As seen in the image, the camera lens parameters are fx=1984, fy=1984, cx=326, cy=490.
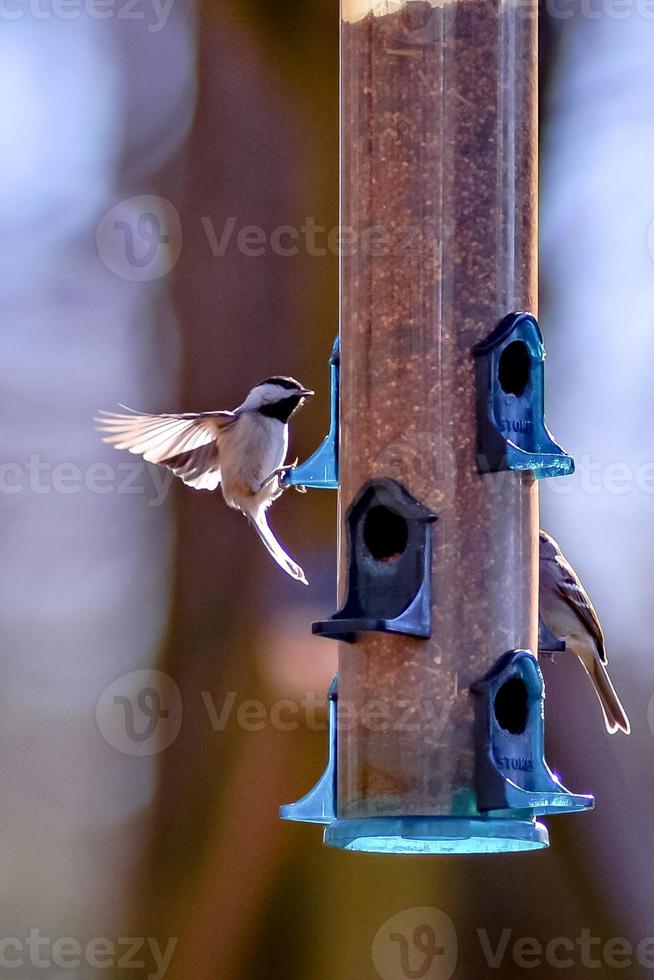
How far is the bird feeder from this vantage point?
488 centimetres

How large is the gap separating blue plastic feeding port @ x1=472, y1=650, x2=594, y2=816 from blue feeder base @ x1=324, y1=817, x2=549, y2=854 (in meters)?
0.04

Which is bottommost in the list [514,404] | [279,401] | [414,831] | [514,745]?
[414,831]

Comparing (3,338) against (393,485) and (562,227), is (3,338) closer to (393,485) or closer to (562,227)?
(562,227)

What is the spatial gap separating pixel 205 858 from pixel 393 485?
3701 millimetres

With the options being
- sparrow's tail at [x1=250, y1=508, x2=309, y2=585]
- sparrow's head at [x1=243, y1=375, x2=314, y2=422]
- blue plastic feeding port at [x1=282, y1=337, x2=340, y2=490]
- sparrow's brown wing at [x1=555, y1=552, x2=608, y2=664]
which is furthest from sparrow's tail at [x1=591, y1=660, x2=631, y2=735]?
blue plastic feeding port at [x1=282, y1=337, x2=340, y2=490]

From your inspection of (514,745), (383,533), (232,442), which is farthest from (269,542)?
(514,745)

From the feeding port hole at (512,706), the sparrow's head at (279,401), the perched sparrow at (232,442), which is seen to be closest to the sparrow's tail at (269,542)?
the perched sparrow at (232,442)

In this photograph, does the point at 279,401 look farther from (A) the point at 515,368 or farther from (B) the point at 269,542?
A: (A) the point at 515,368

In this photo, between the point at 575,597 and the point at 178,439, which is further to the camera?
the point at 178,439

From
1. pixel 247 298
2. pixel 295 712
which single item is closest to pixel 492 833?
pixel 295 712

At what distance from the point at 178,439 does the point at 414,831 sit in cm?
221

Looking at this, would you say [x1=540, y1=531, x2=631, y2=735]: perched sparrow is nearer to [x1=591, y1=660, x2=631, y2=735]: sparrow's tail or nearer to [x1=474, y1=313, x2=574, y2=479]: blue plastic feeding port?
[x1=591, y1=660, x2=631, y2=735]: sparrow's tail

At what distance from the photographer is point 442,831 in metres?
4.74

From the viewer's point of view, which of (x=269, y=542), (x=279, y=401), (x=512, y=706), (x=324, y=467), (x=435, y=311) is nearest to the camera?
(x=512, y=706)
